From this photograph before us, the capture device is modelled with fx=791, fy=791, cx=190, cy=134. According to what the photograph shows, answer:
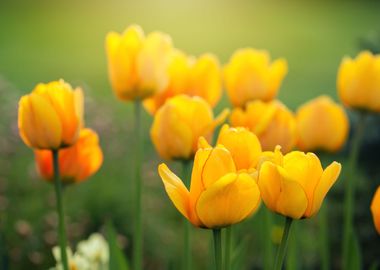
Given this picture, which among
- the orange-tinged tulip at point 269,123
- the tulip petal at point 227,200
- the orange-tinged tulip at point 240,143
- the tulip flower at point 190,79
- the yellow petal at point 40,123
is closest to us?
the tulip petal at point 227,200

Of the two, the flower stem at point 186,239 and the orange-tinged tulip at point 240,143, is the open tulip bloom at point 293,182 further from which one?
the flower stem at point 186,239

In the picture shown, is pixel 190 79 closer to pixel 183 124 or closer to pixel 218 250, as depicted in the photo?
pixel 183 124

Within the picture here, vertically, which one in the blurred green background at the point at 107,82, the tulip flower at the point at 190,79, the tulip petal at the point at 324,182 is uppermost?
the tulip petal at the point at 324,182

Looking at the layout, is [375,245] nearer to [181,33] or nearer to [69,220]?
[69,220]

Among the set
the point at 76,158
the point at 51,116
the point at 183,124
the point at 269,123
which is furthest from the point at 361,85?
the point at 51,116

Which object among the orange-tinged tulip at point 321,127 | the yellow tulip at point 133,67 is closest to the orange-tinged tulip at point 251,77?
the orange-tinged tulip at point 321,127

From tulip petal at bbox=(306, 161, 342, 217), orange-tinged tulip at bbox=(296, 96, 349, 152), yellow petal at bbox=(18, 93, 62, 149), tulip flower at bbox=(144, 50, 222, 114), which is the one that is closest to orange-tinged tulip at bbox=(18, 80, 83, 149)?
yellow petal at bbox=(18, 93, 62, 149)

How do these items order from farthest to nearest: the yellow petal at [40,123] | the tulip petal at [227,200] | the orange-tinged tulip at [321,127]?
the orange-tinged tulip at [321,127]
the yellow petal at [40,123]
the tulip petal at [227,200]
